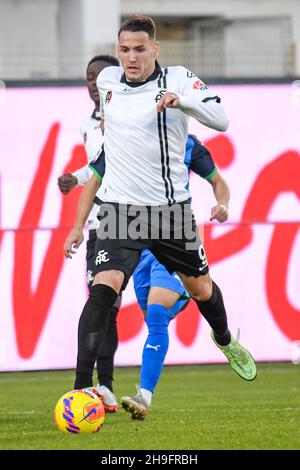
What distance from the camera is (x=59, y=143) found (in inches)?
516

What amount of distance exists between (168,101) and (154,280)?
1624 millimetres

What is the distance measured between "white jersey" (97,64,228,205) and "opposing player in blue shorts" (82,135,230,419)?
0.47 metres

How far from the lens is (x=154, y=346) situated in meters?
7.97

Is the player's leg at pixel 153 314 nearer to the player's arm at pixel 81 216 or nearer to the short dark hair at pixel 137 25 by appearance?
the player's arm at pixel 81 216

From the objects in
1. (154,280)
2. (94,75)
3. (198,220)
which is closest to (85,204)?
(154,280)

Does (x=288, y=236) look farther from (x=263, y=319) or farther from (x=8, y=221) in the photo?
(x=8, y=221)

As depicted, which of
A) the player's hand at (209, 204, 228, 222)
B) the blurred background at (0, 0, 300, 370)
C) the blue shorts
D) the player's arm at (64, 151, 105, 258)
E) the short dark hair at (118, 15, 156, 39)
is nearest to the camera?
the short dark hair at (118, 15, 156, 39)

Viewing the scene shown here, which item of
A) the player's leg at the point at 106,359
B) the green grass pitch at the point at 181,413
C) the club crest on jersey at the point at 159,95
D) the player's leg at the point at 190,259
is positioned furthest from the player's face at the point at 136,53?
the green grass pitch at the point at 181,413

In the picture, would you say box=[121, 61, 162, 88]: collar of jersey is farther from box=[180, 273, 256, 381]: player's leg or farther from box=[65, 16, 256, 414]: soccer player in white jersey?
box=[180, 273, 256, 381]: player's leg

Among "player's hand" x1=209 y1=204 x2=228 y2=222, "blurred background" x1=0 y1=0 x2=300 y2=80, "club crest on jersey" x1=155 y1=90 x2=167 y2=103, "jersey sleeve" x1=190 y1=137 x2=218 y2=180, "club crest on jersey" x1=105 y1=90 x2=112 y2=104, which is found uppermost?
"club crest on jersey" x1=155 y1=90 x2=167 y2=103

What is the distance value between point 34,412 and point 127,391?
2.26 m

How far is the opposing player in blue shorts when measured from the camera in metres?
7.77

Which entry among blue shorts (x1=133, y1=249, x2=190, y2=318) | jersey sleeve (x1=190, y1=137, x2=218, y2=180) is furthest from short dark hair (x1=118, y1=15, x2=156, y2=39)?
blue shorts (x1=133, y1=249, x2=190, y2=318)

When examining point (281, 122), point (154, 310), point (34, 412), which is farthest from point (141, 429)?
point (281, 122)
